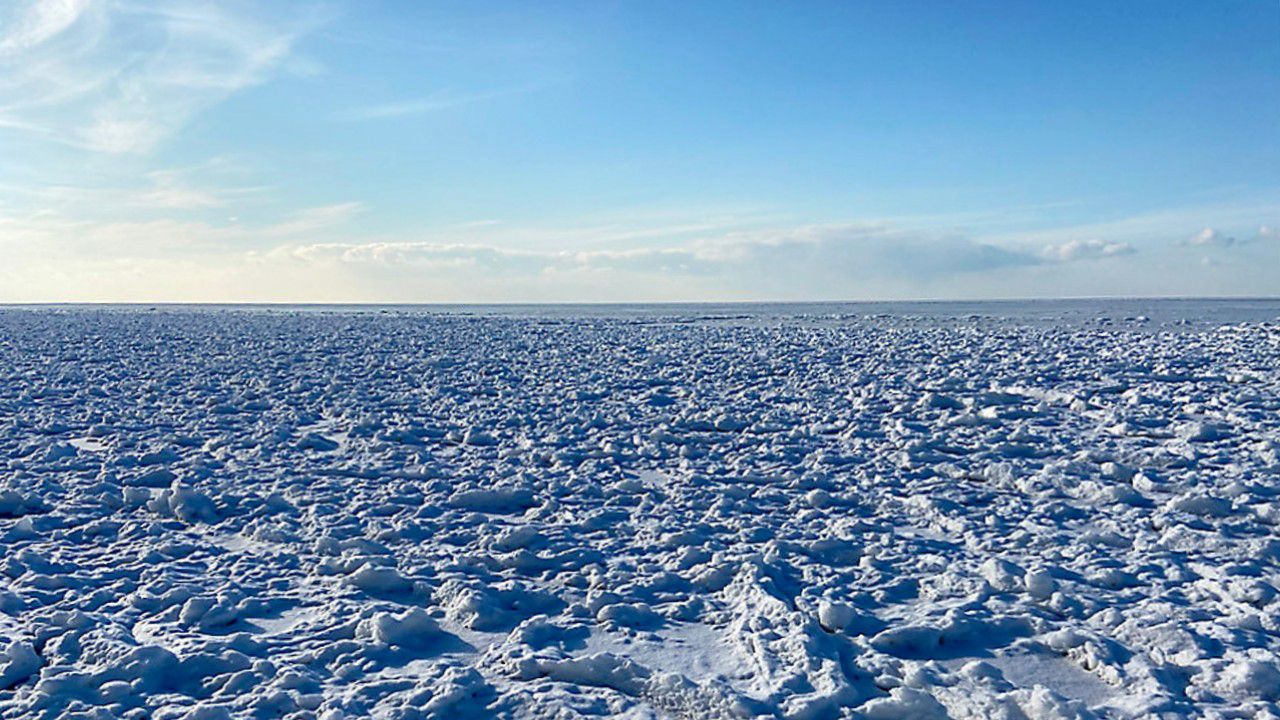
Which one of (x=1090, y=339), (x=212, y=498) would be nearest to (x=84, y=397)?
(x=212, y=498)

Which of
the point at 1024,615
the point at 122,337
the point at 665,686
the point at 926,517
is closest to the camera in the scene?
the point at 665,686

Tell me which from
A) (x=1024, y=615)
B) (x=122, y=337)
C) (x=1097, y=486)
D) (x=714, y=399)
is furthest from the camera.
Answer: (x=122, y=337)

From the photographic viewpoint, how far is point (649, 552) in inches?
245

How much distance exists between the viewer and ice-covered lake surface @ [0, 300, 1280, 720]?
420cm

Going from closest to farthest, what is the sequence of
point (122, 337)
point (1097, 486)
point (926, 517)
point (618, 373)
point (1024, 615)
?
point (1024, 615) < point (926, 517) < point (1097, 486) < point (618, 373) < point (122, 337)

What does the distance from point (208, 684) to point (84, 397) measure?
10957 millimetres

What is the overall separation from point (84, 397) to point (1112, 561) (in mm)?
13501

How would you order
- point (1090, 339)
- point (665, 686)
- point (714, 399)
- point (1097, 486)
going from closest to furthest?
1. point (665, 686)
2. point (1097, 486)
3. point (714, 399)
4. point (1090, 339)

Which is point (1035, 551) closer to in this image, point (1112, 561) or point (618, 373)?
point (1112, 561)

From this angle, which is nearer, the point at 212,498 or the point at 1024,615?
the point at 1024,615

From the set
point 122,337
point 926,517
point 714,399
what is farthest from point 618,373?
point 122,337

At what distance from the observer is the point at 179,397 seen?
13.2m

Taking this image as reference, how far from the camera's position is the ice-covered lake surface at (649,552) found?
165 inches

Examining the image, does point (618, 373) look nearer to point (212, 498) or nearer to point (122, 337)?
point (212, 498)
